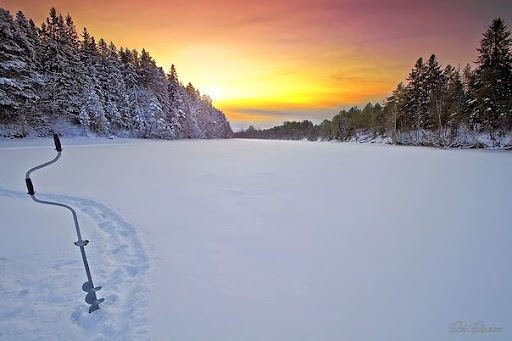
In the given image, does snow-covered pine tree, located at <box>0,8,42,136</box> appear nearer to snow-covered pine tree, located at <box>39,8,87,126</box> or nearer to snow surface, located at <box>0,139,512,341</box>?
snow-covered pine tree, located at <box>39,8,87,126</box>

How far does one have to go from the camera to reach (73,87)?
119 feet

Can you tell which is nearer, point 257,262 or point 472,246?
point 257,262

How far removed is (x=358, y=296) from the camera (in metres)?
2.83

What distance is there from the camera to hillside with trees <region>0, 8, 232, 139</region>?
26906 millimetres

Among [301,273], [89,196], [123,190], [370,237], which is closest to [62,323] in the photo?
[301,273]

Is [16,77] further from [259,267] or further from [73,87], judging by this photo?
[259,267]

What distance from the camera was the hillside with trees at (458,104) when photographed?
90.8 ft

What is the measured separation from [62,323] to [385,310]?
10.6 feet

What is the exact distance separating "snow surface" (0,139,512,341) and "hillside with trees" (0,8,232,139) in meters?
29.1

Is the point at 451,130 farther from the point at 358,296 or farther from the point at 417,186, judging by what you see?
Answer: the point at 358,296

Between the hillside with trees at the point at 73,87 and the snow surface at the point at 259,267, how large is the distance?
29086mm

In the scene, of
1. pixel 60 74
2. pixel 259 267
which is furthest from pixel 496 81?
pixel 60 74

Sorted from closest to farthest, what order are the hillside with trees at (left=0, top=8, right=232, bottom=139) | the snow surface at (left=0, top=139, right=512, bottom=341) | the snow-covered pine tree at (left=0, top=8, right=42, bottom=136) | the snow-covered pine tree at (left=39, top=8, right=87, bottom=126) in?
1. the snow surface at (left=0, top=139, right=512, bottom=341)
2. the snow-covered pine tree at (left=0, top=8, right=42, bottom=136)
3. the hillside with trees at (left=0, top=8, right=232, bottom=139)
4. the snow-covered pine tree at (left=39, top=8, right=87, bottom=126)

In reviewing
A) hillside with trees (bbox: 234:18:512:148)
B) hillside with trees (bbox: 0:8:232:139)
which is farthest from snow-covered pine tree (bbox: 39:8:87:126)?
hillside with trees (bbox: 234:18:512:148)
